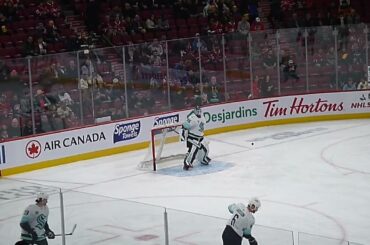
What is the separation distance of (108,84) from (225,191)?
5.14m

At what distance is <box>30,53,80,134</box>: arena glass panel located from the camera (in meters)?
17.2

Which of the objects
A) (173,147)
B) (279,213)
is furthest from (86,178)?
(279,213)

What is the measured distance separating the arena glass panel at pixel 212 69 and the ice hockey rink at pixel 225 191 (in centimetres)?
98

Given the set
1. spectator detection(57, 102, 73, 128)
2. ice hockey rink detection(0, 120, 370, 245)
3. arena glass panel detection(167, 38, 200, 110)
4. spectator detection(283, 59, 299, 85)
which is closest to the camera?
ice hockey rink detection(0, 120, 370, 245)

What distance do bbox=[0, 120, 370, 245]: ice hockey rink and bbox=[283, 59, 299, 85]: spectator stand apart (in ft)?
4.09

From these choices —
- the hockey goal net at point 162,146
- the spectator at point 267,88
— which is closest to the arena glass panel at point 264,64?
the spectator at point 267,88

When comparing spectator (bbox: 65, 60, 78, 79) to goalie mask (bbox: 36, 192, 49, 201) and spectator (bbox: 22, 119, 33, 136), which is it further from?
goalie mask (bbox: 36, 192, 49, 201)

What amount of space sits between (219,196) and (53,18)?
9057 mm

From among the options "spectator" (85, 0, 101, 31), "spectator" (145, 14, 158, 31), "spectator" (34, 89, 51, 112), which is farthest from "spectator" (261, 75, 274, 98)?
"spectator" (34, 89, 51, 112)

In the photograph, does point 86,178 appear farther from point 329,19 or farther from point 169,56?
point 329,19

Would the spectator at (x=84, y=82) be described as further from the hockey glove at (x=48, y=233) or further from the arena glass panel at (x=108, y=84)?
the hockey glove at (x=48, y=233)

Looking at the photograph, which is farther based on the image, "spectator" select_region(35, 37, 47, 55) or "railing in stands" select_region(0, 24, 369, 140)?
"spectator" select_region(35, 37, 47, 55)

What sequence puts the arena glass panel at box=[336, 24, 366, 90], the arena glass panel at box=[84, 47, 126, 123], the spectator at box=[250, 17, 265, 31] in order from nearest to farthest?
1. the arena glass panel at box=[84, 47, 126, 123]
2. the arena glass panel at box=[336, 24, 366, 90]
3. the spectator at box=[250, 17, 265, 31]

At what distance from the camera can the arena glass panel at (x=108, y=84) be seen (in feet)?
59.8
